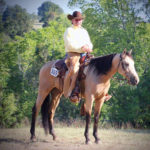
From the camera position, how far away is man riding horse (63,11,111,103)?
7270 mm

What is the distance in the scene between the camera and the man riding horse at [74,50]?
7270 millimetres

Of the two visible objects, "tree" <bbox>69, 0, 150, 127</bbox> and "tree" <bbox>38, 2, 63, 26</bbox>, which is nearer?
"tree" <bbox>69, 0, 150, 127</bbox>

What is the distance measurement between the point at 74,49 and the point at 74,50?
0.03 m

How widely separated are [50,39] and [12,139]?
22.6 meters

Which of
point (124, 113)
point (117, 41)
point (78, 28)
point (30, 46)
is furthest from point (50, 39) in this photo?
point (78, 28)

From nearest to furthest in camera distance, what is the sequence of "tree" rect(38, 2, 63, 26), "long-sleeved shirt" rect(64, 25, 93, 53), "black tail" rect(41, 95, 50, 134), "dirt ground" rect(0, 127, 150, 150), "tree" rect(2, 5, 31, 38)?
"dirt ground" rect(0, 127, 150, 150) → "long-sleeved shirt" rect(64, 25, 93, 53) → "black tail" rect(41, 95, 50, 134) → "tree" rect(2, 5, 31, 38) → "tree" rect(38, 2, 63, 26)

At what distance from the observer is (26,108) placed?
18703mm

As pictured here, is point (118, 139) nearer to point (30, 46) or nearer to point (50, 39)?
point (30, 46)

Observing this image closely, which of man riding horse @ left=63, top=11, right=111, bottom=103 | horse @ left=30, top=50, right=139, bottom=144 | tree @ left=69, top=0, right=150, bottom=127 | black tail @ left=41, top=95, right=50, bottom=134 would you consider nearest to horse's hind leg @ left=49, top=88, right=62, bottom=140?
black tail @ left=41, top=95, right=50, bottom=134

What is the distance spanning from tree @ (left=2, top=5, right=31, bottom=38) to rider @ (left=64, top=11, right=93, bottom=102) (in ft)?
116

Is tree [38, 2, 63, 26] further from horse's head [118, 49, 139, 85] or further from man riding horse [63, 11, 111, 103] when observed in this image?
horse's head [118, 49, 139, 85]

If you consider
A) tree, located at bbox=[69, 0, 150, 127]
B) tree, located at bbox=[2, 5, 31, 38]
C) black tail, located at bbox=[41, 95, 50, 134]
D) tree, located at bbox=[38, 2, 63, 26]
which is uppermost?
tree, located at bbox=[38, 2, 63, 26]

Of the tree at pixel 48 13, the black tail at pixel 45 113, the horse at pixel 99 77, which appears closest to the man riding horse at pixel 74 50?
the horse at pixel 99 77

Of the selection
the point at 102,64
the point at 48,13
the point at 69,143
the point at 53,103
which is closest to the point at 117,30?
the point at 53,103
